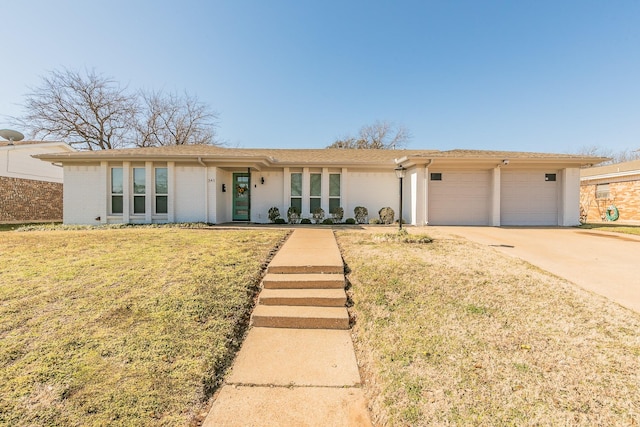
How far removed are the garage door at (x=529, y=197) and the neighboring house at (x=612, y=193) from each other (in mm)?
7668

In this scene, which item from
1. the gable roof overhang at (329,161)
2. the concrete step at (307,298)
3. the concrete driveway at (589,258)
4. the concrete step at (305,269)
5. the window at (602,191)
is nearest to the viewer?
the concrete step at (307,298)

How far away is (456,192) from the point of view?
11.4 metres

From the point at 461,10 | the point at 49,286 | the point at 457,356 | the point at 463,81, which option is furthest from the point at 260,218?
the point at 463,81

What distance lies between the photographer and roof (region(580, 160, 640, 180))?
14584 millimetres

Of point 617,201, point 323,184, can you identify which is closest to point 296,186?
point 323,184

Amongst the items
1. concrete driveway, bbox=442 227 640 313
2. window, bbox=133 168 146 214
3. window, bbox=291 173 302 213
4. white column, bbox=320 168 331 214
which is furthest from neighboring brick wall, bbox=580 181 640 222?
window, bbox=133 168 146 214

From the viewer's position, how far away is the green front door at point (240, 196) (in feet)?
41.2

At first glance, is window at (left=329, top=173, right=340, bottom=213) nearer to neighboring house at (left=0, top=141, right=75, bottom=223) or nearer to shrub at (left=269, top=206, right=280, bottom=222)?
shrub at (left=269, top=206, right=280, bottom=222)

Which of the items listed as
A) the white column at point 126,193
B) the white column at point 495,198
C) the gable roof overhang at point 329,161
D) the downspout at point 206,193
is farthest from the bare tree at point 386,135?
the white column at point 126,193

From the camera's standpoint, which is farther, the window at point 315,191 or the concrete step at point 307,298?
the window at point 315,191

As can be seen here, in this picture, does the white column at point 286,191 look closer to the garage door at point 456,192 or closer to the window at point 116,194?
the garage door at point 456,192

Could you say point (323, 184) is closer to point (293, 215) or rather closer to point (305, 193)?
point (305, 193)

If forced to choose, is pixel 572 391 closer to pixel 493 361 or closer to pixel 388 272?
pixel 493 361

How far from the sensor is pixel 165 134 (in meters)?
26.0
